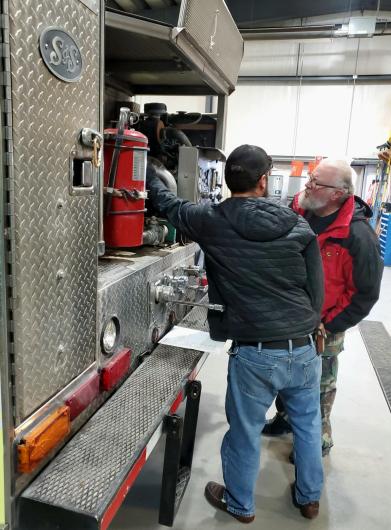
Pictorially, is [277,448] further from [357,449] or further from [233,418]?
[233,418]

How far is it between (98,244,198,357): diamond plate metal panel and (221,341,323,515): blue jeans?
1.58ft

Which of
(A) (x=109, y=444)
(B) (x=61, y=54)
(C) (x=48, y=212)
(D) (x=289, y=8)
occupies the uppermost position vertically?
(D) (x=289, y=8)

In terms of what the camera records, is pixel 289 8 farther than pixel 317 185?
Yes

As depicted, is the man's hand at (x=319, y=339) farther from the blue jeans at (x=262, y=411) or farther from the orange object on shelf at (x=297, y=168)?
the orange object on shelf at (x=297, y=168)

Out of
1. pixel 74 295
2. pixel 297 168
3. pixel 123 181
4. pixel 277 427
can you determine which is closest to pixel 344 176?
pixel 123 181

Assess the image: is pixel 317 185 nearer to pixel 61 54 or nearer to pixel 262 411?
pixel 262 411

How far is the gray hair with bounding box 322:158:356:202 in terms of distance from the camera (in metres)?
2.39

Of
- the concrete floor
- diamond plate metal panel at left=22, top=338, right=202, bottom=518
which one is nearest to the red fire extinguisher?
diamond plate metal panel at left=22, top=338, right=202, bottom=518

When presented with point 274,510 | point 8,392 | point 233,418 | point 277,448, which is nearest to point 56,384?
point 8,392

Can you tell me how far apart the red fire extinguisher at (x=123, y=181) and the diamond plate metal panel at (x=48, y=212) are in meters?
0.56

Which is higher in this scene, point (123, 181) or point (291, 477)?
point (123, 181)

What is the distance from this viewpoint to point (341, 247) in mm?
2406

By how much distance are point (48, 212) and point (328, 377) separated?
83.1 inches

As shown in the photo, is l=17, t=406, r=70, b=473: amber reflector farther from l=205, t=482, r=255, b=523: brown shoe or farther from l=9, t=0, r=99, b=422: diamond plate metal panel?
l=205, t=482, r=255, b=523: brown shoe
